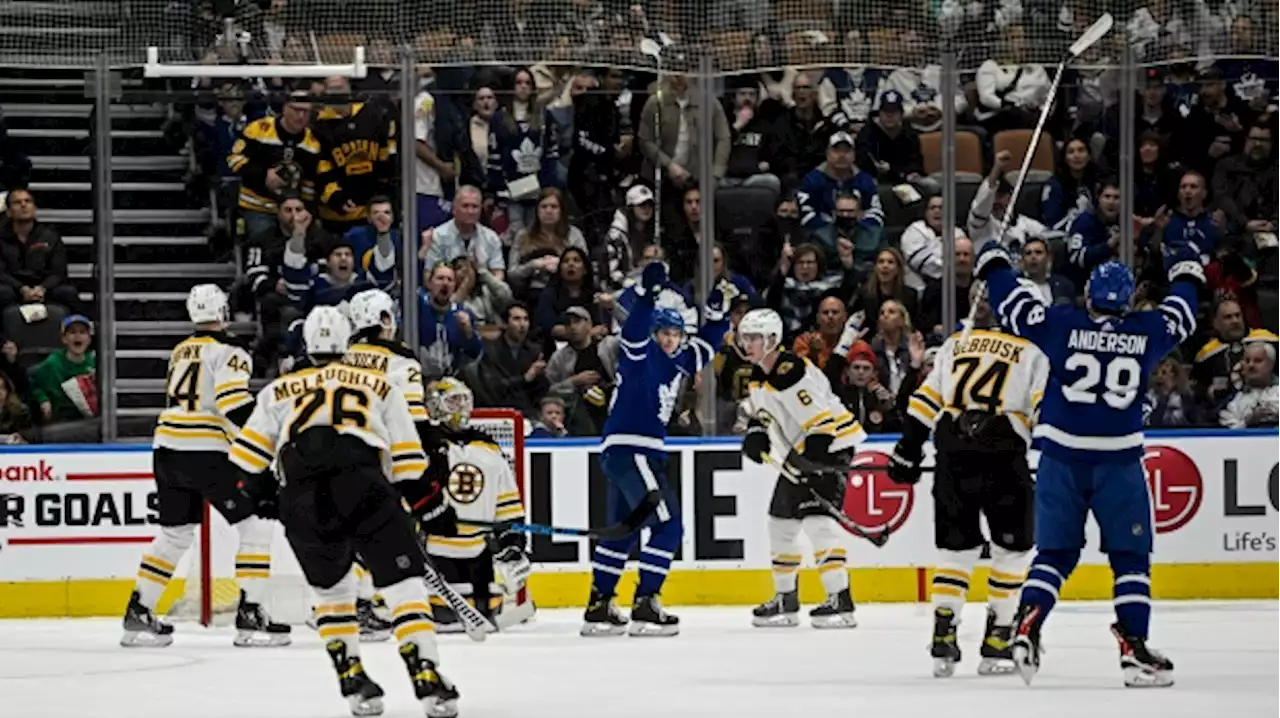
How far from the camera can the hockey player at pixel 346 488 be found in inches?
285

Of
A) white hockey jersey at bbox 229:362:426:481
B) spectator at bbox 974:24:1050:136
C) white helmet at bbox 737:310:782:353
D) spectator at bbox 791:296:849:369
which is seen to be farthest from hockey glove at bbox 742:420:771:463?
white hockey jersey at bbox 229:362:426:481

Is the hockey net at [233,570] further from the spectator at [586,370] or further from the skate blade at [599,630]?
the skate blade at [599,630]

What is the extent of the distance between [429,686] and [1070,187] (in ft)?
17.4

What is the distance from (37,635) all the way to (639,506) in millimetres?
2547

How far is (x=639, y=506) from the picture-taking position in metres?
9.90

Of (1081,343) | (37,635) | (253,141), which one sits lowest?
(37,635)

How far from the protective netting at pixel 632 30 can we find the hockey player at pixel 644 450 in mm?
1699

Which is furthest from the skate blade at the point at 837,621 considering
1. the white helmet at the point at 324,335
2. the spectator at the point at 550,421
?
the white helmet at the point at 324,335

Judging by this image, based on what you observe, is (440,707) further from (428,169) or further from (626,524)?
(428,169)

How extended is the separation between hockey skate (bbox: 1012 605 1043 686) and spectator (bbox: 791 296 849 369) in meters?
3.42

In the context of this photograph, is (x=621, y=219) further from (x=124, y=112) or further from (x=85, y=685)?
(x=85, y=685)

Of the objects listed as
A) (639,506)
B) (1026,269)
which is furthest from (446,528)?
(1026,269)

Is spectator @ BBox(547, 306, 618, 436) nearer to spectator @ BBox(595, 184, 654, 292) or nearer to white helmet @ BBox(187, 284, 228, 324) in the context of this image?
spectator @ BBox(595, 184, 654, 292)

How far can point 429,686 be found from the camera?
720cm
